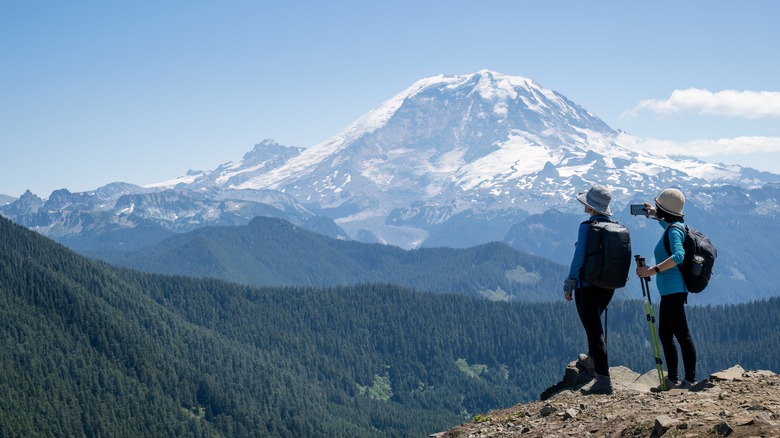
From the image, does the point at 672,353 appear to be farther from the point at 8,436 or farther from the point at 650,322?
the point at 8,436

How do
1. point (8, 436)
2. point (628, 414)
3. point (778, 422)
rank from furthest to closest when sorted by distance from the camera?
point (8, 436) → point (628, 414) → point (778, 422)

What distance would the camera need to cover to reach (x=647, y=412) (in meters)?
19.0

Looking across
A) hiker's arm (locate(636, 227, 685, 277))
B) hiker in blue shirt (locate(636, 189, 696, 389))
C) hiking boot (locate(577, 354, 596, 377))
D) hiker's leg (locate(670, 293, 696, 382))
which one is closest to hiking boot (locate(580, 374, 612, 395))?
hiking boot (locate(577, 354, 596, 377))

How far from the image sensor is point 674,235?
21406 mm

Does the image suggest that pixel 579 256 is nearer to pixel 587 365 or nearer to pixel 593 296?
pixel 593 296

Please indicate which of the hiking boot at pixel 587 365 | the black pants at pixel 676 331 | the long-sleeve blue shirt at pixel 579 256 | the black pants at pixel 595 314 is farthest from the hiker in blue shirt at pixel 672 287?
the hiking boot at pixel 587 365

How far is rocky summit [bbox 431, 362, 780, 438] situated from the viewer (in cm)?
1683

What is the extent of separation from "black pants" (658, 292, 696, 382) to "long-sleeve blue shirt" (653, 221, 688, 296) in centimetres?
20

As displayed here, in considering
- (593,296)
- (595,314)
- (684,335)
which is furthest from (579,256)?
(684,335)

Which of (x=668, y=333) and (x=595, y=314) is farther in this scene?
(x=595, y=314)

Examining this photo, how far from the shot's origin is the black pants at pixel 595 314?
22672 millimetres

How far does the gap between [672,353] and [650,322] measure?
0.94 m

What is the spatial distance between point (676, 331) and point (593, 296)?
221 cm

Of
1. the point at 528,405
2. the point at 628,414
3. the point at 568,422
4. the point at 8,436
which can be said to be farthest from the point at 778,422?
the point at 8,436
